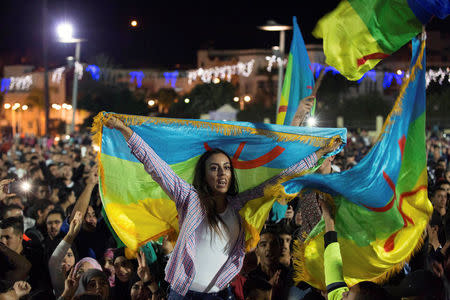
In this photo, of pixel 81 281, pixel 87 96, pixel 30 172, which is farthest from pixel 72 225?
pixel 87 96

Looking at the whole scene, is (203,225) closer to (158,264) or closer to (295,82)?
(158,264)

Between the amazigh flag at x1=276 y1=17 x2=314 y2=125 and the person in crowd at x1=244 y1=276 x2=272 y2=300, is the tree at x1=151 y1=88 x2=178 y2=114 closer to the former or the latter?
the amazigh flag at x1=276 y1=17 x2=314 y2=125

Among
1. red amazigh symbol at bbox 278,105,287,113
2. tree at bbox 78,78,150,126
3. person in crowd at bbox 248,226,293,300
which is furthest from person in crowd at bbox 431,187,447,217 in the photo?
tree at bbox 78,78,150,126

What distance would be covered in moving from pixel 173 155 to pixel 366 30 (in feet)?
5.53

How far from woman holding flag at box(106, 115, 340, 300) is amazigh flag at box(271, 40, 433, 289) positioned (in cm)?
44

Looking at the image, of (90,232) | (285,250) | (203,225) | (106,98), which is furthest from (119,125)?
(106,98)

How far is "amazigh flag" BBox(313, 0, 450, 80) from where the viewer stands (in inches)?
190

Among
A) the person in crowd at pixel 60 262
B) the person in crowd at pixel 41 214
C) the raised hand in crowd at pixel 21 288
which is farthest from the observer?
the person in crowd at pixel 41 214

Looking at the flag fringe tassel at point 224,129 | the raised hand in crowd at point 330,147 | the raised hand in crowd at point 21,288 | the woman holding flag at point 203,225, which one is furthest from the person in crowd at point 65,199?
the woman holding flag at point 203,225

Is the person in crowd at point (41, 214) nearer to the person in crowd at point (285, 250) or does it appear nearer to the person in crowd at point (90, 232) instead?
the person in crowd at point (90, 232)

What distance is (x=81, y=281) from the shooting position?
552 cm

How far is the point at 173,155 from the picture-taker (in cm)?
527

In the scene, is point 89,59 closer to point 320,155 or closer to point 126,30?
point 126,30

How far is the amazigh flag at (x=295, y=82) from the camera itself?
30.0 ft
